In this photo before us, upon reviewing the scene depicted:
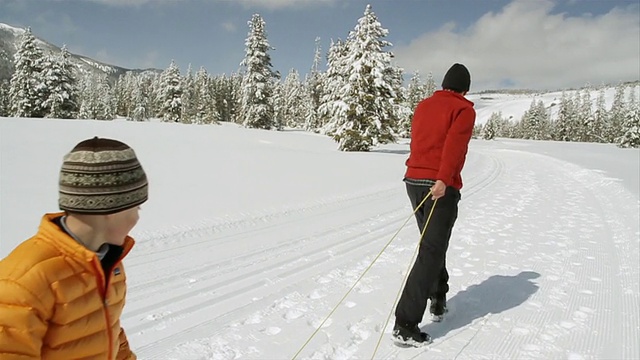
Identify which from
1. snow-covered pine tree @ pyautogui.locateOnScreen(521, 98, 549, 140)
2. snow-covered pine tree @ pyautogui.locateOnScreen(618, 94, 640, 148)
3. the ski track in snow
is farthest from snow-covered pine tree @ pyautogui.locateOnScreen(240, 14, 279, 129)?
snow-covered pine tree @ pyautogui.locateOnScreen(521, 98, 549, 140)

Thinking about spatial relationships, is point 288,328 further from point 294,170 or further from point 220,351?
point 294,170

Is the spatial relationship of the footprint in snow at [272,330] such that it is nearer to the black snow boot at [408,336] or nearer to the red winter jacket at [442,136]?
the black snow boot at [408,336]

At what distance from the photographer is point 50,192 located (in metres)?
7.18

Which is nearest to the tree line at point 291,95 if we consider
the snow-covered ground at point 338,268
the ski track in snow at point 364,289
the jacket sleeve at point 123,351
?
the snow-covered ground at point 338,268

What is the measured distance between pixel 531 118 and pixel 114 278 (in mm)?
100560

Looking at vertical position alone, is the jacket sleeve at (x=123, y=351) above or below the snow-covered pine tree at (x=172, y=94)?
below

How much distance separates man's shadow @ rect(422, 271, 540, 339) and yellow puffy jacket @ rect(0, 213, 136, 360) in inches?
116

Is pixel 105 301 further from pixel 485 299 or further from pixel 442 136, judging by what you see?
pixel 485 299

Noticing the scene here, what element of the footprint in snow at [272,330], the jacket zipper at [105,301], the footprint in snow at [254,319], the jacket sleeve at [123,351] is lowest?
the footprint in snow at [272,330]

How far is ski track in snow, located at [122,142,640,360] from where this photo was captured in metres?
3.34

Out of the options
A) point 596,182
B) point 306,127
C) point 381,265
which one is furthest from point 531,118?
point 381,265

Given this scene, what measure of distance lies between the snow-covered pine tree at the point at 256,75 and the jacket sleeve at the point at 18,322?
3735cm

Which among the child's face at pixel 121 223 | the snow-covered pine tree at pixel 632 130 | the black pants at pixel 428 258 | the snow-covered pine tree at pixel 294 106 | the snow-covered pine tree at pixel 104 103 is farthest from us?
the snow-covered pine tree at pixel 294 106

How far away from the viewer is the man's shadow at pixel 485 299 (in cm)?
379
